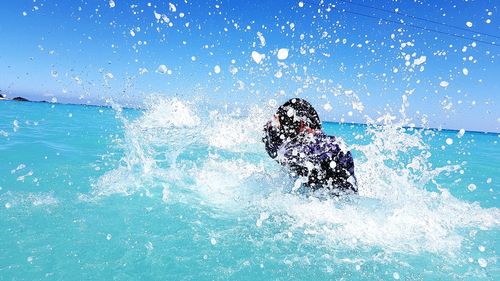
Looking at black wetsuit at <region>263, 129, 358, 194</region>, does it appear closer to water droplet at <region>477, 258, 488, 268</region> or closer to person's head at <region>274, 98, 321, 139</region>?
person's head at <region>274, 98, 321, 139</region>

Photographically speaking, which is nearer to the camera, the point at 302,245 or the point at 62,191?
the point at 302,245

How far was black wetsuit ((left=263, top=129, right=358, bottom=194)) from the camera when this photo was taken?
4176 millimetres

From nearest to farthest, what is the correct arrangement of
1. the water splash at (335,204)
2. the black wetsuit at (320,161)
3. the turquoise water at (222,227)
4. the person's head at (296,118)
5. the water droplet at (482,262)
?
the turquoise water at (222,227)
the water droplet at (482,262)
the water splash at (335,204)
the black wetsuit at (320,161)
the person's head at (296,118)

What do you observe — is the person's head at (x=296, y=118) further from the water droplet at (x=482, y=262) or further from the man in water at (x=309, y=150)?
the water droplet at (x=482, y=262)

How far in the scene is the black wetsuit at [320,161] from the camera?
418 cm

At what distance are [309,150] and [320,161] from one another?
20 cm

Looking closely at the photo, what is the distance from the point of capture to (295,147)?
4.33 meters

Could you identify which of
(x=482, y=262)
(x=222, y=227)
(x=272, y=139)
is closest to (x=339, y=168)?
(x=272, y=139)

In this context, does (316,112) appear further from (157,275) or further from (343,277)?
(157,275)

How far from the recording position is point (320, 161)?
166 inches

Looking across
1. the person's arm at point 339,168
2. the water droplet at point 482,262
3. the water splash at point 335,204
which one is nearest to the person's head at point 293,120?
the person's arm at point 339,168

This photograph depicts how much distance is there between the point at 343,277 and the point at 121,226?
7.54 ft

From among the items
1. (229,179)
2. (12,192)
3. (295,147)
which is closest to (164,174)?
(229,179)

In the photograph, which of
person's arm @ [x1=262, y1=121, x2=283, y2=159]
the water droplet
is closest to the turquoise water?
the water droplet
